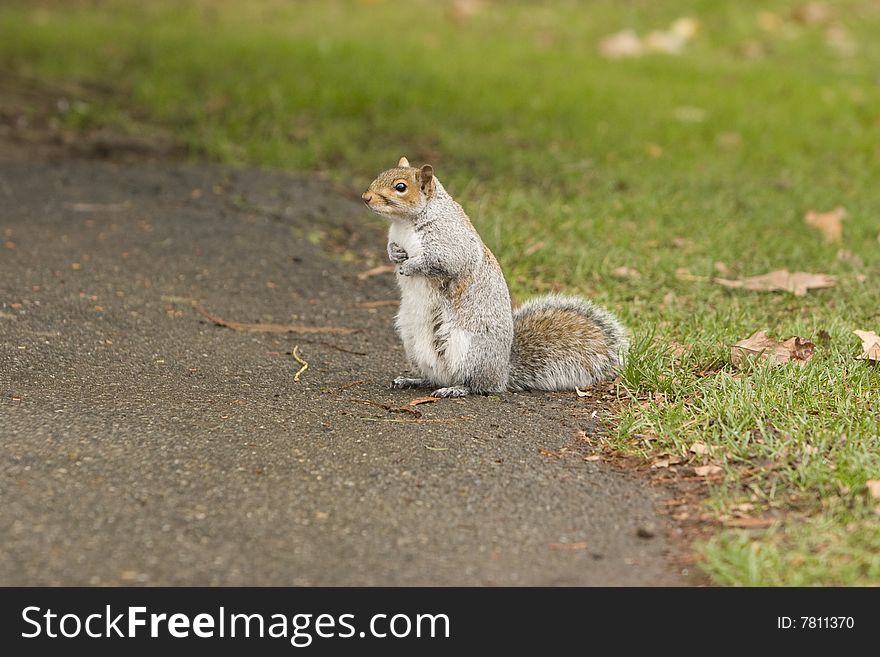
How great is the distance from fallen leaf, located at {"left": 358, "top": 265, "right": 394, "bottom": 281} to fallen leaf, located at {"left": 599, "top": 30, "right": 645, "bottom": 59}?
20.7ft

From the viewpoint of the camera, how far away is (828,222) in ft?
23.1

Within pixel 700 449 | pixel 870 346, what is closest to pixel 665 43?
pixel 870 346

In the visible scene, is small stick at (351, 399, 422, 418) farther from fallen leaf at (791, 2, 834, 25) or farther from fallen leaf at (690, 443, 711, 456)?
fallen leaf at (791, 2, 834, 25)

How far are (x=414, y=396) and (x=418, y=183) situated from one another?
855mm

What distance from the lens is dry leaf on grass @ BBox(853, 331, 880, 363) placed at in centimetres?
464

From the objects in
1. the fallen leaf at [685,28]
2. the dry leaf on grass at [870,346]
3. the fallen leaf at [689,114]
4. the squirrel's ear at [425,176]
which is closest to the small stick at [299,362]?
the squirrel's ear at [425,176]

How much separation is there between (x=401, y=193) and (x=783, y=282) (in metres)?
2.56

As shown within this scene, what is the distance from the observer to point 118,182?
24.6 feet

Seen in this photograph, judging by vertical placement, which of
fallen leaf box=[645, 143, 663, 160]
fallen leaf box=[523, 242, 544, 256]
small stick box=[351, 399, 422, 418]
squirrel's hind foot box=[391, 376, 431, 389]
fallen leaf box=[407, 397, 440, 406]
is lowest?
small stick box=[351, 399, 422, 418]

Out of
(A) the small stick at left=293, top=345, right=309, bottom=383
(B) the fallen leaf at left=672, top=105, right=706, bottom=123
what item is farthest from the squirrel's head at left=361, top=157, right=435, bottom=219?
(B) the fallen leaf at left=672, top=105, right=706, bottom=123

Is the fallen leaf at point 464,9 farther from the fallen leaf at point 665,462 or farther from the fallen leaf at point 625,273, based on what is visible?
the fallen leaf at point 665,462

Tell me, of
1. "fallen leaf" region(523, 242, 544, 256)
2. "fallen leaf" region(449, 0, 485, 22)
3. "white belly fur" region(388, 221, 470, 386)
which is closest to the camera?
"white belly fur" region(388, 221, 470, 386)

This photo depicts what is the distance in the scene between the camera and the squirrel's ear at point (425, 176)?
173 inches
